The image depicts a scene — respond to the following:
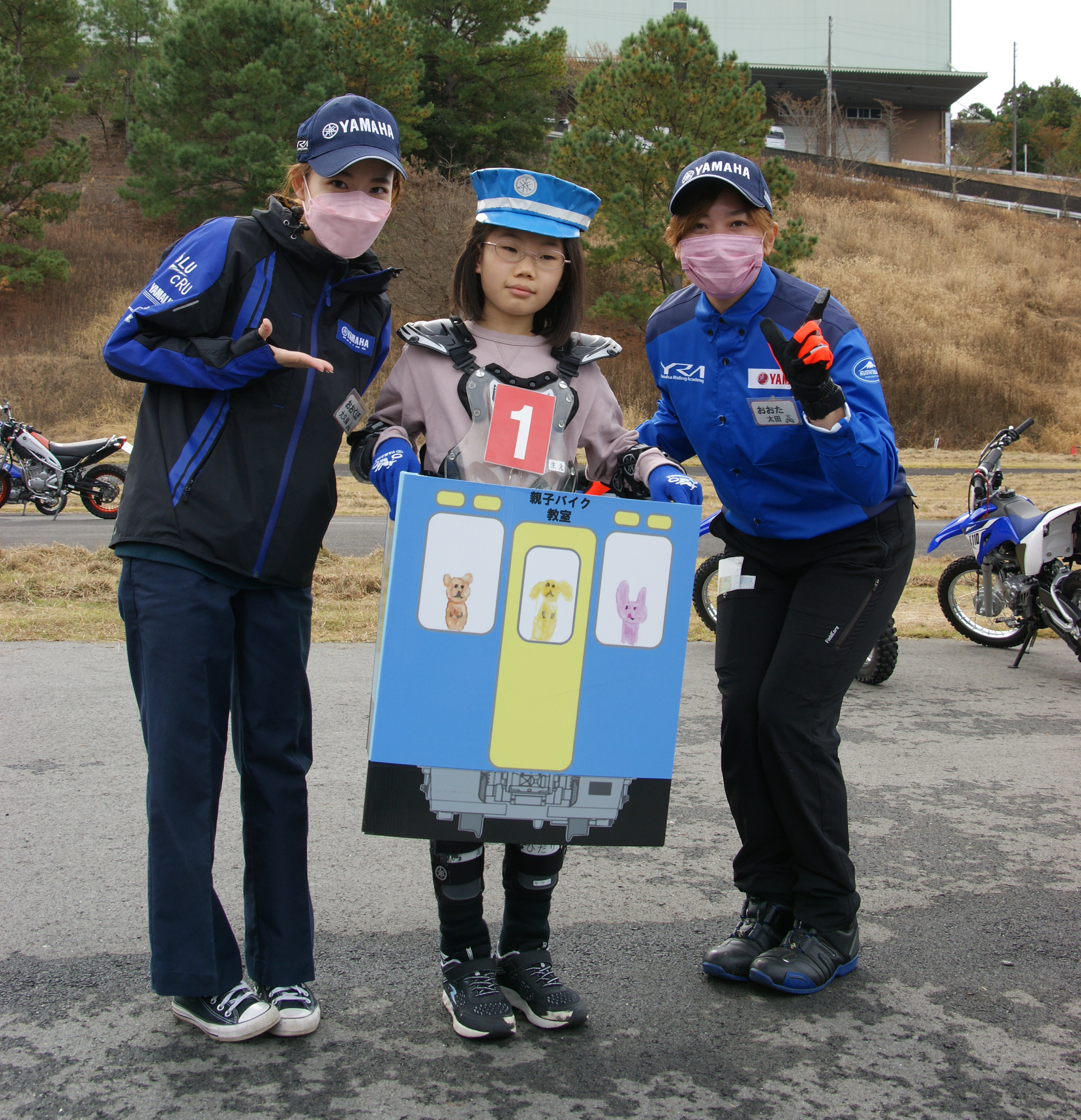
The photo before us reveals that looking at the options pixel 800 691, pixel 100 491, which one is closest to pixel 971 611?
pixel 800 691

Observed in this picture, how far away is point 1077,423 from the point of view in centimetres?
3203

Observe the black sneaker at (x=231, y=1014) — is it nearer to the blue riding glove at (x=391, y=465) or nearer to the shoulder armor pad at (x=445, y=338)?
the blue riding glove at (x=391, y=465)

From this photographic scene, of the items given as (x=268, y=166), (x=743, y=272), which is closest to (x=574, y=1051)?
(x=743, y=272)

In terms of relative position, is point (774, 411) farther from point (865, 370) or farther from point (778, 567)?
point (778, 567)

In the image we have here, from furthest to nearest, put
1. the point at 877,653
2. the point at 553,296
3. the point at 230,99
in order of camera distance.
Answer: the point at 230,99 → the point at 877,653 → the point at 553,296

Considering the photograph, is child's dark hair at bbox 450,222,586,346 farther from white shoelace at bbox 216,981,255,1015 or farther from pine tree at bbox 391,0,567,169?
pine tree at bbox 391,0,567,169

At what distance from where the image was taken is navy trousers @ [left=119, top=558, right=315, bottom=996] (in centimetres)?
260

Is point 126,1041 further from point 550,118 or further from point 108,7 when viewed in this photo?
point 108,7

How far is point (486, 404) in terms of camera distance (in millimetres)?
2818

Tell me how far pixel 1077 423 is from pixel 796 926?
1285 inches

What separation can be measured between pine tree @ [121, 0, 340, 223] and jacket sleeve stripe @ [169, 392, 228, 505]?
31.6 m

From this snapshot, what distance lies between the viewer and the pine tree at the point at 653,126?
2958 cm

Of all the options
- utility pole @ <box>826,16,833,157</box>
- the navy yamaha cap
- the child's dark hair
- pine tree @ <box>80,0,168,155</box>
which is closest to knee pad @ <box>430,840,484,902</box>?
the child's dark hair

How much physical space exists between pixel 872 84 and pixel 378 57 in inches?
2099
